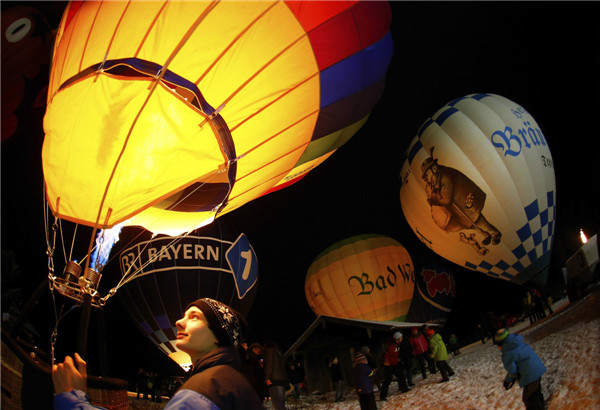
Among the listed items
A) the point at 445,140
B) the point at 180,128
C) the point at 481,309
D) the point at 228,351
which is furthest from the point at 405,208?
the point at 481,309

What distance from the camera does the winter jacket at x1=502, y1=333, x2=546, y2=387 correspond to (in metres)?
3.45

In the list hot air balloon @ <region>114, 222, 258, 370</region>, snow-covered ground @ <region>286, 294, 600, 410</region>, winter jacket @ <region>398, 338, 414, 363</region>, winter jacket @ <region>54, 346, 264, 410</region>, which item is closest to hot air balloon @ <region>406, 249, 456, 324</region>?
winter jacket @ <region>398, 338, 414, 363</region>

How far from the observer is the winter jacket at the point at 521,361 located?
11.3 feet

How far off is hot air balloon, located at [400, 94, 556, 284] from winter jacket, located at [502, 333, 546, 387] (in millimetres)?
3719

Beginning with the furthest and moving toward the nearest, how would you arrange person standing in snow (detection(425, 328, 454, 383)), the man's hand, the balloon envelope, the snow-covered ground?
person standing in snow (detection(425, 328, 454, 383)) < the snow-covered ground < the balloon envelope < the man's hand

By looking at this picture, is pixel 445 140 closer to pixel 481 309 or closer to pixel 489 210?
pixel 489 210

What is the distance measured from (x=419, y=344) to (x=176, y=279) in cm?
451

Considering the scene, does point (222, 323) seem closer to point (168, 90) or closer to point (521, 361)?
point (168, 90)

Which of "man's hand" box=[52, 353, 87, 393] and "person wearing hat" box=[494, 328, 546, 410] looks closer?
"man's hand" box=[52, 353, 87, 393]

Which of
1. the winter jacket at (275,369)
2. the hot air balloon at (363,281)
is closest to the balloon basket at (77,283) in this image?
the winter jacket at (275,369)

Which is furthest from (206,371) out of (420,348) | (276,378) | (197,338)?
Answer: (420,348)

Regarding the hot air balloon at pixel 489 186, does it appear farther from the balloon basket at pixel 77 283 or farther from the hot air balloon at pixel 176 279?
the balloon basket at pixel 77 283

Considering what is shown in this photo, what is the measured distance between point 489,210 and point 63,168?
6.44 m

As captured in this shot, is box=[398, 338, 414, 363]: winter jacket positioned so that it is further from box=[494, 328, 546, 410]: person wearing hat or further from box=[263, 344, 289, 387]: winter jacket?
box=[494, 328, 546, 410]: person wearing hat
